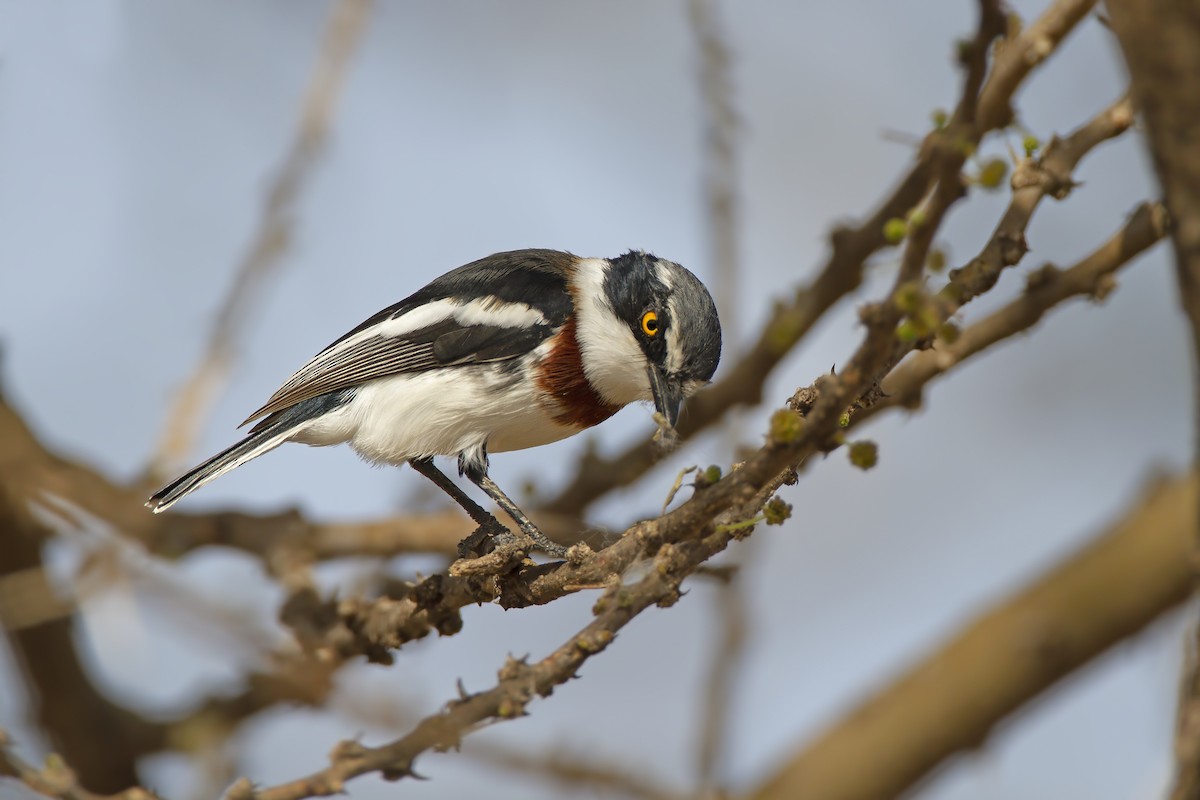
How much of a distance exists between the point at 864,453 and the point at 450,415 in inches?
93.3

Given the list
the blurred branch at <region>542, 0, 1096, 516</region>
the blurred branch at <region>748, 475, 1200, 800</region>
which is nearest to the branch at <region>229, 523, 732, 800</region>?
the blurred branch at <region>542, 0, 1096, 516</region>

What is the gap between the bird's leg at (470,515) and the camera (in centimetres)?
384

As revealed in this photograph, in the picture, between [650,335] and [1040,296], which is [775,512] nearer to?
[1040,296]

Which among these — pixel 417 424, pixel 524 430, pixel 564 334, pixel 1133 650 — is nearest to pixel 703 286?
pixel 564 334

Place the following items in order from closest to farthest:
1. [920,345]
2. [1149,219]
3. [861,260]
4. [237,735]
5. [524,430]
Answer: [920,345] → [1149,219] → [861,260] → [524,430] → [237,735]

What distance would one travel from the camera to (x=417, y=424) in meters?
4.26

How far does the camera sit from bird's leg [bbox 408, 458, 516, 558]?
384 cm

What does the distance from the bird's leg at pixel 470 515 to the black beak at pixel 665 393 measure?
0.66 metres

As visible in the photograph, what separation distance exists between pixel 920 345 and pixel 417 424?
2.43 metres

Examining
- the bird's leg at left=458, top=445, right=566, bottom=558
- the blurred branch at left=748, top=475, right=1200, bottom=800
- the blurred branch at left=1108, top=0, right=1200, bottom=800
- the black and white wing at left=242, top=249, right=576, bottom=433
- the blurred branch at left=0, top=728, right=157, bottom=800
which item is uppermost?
the black and white wing at left=242, top=249, right=576, bottom=433

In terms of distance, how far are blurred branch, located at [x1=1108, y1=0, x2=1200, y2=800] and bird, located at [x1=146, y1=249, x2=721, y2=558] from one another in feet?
8.49

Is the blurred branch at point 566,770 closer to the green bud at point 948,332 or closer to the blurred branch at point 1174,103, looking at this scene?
the green bud at point 948,332

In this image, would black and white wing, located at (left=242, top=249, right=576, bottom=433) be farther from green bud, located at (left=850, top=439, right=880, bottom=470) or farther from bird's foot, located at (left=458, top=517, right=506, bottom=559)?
green bud, located at (left=850, top=439, right=880, bottom=470)

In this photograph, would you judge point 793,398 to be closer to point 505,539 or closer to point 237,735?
point 505,539
